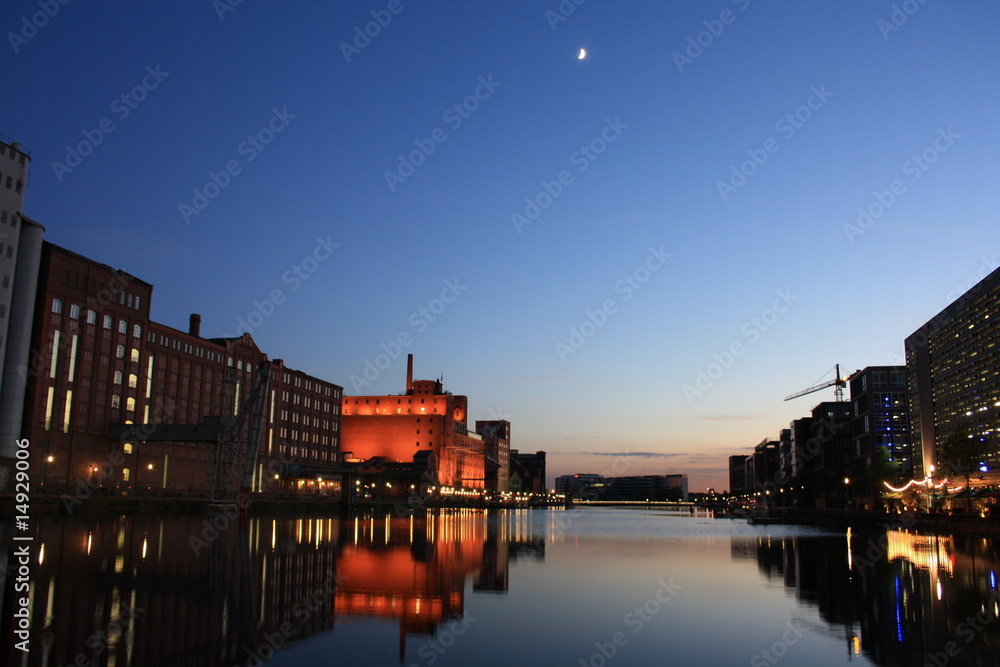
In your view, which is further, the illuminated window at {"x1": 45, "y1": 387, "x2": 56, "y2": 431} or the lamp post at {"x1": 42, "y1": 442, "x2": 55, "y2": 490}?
the illuminated window at {"x1": 45, "y1": 387, "x2": 56, "y2": 431}

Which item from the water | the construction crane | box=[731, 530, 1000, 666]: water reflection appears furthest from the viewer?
the construction crane

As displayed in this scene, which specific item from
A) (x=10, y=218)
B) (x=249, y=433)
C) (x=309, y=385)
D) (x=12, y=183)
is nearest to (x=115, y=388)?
(x=249, y=433)

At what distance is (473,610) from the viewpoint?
67.6 feet

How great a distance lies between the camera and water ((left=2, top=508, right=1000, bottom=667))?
1495cm

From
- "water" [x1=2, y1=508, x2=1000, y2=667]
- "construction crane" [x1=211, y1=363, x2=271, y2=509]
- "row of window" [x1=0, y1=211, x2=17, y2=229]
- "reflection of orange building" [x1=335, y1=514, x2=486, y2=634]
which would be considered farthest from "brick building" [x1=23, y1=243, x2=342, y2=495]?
"reflection of orange building" [x1=335, y1=514, x2=486, y2=634]

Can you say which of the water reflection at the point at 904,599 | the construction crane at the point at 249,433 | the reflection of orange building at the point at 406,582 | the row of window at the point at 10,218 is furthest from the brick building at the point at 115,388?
the water reflection at the point at 904,599

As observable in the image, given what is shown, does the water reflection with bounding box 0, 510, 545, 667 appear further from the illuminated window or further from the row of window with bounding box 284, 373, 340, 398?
the row of window with bounding box 284, 373, 340, 398

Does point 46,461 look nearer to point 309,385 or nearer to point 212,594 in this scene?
point 212,594

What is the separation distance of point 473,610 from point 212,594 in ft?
22.8

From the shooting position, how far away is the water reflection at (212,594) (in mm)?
14297

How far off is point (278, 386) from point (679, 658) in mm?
131770

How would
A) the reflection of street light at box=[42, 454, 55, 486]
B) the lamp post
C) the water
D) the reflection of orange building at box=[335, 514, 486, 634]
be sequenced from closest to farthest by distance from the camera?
the water < the reflection of orange building at box=[335, 514, 486, 634] < the reflection of street light at box=[42, 454, 55, 486] < the lamp post

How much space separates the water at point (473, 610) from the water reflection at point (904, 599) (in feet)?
0.26

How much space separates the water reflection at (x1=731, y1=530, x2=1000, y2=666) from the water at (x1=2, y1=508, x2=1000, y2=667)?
0.26ft
